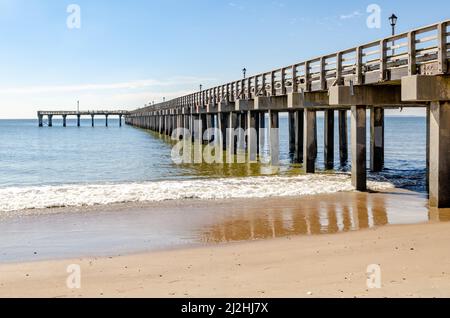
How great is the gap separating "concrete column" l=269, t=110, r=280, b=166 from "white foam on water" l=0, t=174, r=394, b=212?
237 inches

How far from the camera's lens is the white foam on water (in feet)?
45.5

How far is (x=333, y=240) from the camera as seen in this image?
8875 mm

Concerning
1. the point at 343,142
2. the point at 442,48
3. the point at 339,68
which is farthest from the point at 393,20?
the point at 343,142

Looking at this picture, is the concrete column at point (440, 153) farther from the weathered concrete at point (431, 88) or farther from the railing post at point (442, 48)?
the railing post at point (442, 48)

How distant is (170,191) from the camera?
1550 cm

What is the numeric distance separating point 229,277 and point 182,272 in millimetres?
731

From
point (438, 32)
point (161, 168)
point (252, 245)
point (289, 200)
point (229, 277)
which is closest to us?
point (229, 277)

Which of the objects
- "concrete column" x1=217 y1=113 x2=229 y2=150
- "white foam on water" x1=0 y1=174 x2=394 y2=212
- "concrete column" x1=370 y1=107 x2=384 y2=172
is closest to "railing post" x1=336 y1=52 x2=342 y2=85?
"white foam on water" x1=0 y1=174 x2=394 y2=212

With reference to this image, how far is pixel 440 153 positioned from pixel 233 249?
19.2ft

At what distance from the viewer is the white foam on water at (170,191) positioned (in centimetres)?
1386
